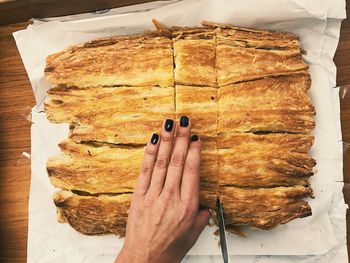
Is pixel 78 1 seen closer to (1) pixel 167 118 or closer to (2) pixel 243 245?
(1) pixel 167 118

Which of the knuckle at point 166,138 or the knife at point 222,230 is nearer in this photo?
the knuckle at point 166,138

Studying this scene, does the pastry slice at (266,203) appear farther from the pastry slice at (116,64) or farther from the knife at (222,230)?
the pastry slice at (116,64)

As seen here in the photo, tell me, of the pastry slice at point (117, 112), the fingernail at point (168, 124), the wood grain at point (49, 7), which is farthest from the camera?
the wood grain at point (49, 7)

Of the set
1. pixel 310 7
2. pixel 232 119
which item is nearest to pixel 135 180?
pixel 232 119

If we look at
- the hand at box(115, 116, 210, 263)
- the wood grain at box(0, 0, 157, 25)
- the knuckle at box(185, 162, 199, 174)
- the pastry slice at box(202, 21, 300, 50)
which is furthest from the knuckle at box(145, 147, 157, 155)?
the wood grain at box(0, 0, 157, 25)

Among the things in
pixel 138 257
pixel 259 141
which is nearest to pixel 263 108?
pixel 259 141

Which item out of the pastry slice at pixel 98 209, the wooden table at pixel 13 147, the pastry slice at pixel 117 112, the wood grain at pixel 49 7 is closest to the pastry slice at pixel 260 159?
the pastry slice at pixel 98 209

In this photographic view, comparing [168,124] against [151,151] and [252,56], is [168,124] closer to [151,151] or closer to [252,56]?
[151,151]
